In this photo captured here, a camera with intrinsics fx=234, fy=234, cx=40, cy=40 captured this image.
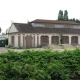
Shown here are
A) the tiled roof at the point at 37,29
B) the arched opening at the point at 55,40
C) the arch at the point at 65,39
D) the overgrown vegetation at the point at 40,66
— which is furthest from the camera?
the arch at the point at 65,39

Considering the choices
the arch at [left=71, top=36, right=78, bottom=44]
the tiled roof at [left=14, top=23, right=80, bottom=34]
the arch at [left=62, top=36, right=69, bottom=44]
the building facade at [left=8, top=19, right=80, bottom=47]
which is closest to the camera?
the building facade at [left=8, top=19, right=80, bottom=47]

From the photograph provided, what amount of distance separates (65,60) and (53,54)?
63 centimetres

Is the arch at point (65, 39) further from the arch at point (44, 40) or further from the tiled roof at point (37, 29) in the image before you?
the arch at point (44, 40)

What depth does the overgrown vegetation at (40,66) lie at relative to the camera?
7793 millimetres

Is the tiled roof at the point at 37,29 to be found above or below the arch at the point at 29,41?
above

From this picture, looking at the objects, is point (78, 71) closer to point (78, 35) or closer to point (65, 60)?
point (65, 60)

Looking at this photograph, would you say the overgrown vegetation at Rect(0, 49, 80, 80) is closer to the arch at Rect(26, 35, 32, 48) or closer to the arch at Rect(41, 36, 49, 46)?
the arch at Rect(26, 35, 32, 48)

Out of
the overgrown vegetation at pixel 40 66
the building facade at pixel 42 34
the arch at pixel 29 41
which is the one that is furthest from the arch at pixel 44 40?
the overgrown vegetation at pixel 40 66

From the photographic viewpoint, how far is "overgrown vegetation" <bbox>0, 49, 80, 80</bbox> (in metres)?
7.79

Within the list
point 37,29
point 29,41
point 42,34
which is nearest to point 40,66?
point 29,41

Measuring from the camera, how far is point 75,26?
53.2m

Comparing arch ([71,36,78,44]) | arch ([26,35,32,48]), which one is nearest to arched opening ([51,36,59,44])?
arch ([71,36,78,44])

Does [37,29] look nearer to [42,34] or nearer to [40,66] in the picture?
[42,34]

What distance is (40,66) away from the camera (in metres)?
9.09
